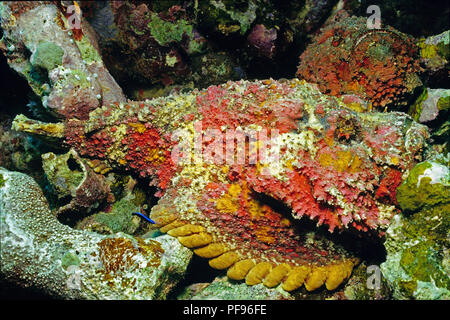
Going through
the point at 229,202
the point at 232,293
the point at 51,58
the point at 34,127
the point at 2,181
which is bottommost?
the point at 232,293

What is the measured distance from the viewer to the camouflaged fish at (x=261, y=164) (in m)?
2.79

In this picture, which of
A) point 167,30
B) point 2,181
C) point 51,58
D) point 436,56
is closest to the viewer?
point 2,181

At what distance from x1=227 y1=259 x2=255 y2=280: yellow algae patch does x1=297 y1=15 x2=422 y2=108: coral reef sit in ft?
7.53

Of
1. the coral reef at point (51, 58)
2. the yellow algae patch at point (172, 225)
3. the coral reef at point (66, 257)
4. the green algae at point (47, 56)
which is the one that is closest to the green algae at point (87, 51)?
the coral reef at point (51, 58)

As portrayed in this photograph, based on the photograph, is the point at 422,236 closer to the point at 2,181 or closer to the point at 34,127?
the point at 2,181

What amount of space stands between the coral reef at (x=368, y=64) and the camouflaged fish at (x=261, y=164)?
593 millimetres

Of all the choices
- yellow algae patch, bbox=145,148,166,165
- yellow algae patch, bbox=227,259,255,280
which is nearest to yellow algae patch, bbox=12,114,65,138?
yellow algae patch, bbox=145,148,166,165

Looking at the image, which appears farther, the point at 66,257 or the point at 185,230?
the point at 185,230

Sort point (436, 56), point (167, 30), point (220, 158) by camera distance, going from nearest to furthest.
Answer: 1. point (220, 158)
2. point (436, 56)
3. point (167, 30)

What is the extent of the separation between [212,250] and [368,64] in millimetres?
2763

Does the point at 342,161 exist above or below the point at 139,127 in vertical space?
below

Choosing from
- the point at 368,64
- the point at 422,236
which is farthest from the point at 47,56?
the point at 422,236

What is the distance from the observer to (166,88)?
4414 millimetres

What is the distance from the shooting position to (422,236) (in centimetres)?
276
